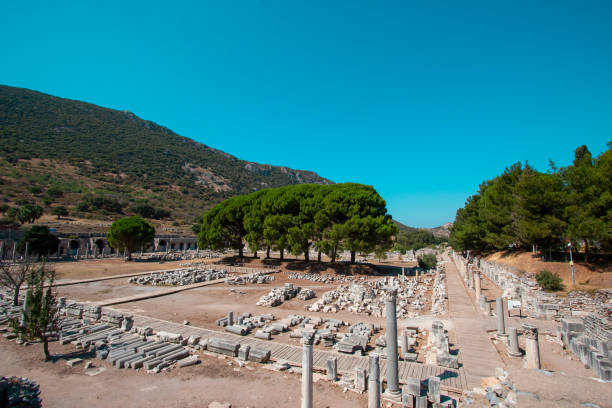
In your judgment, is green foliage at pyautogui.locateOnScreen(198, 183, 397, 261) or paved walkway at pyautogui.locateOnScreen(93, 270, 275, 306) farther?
green foliage at pyautogui.locateOnScreen(198, 183, 397, 261)

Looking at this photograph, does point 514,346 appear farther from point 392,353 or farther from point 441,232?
point 441,232

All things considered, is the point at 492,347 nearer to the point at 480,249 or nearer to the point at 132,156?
the point at 480,249

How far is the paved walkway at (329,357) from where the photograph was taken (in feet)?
28.0

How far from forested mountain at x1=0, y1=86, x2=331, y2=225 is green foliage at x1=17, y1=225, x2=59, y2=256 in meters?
31.0

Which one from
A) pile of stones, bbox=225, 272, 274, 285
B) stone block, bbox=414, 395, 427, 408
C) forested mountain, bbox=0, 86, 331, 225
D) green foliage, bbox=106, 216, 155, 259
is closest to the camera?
stone block, bbox=414, 395, 427, 408

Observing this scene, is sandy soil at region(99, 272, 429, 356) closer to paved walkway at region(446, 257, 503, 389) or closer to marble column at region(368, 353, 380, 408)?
paved walkway at region(446, 257, 503, 389)

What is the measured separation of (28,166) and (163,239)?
4843cm

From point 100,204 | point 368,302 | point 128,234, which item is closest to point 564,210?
point 368,302

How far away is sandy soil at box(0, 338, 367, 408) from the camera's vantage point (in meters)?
7.44

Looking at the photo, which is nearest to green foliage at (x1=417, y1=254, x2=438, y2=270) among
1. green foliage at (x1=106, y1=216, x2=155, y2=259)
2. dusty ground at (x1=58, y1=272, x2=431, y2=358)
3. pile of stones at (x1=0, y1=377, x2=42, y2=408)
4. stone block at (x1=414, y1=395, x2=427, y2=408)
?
dusty ground at (x1=58, y1=272, x2=431, y2=358)

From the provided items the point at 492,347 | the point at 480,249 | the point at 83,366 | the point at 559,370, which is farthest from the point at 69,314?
the point at 480,249

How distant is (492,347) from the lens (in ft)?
36.1

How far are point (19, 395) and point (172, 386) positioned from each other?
3184mm

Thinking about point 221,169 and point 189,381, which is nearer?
point 189,381
